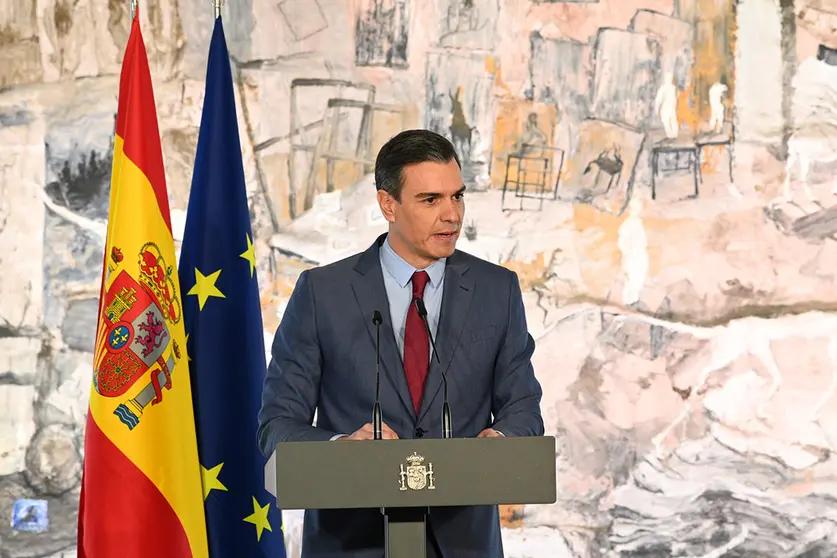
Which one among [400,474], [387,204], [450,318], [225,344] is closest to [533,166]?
[225,344]

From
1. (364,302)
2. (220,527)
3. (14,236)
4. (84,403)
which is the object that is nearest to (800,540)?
(220,527)

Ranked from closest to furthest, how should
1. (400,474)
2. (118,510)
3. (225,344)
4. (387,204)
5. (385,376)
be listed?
(400,474)
(385,376)
(387,204)
(118,510)
(225,344)

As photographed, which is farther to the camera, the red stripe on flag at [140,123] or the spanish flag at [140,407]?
the red stripe on flag at [140,123]

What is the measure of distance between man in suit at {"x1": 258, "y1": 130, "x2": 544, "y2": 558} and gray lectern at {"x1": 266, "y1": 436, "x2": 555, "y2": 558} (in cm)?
47

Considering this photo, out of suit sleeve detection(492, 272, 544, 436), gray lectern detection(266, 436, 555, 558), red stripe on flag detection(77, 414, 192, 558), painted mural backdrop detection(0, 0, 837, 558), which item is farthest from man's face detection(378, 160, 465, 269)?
painted mural backdrop detection(0, 0, 837, 558)

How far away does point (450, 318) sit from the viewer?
98.2 inches

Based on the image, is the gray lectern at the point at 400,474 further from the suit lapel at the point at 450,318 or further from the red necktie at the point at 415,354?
the red necktie at the point at 415,354

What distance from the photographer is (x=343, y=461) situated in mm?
1856

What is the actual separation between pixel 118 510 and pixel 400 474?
5.78 feet

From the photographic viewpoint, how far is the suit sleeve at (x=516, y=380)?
2.43 m

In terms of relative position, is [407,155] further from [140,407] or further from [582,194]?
[582,194]

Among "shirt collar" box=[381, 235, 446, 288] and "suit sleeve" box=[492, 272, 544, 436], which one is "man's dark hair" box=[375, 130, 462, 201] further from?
"suit sleeve" box=[492, 272, 544, 436]

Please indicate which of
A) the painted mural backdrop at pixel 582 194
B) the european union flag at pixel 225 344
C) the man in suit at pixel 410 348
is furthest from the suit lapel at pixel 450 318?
the painted mural backdrop at pixel 582 194

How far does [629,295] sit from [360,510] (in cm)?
215
